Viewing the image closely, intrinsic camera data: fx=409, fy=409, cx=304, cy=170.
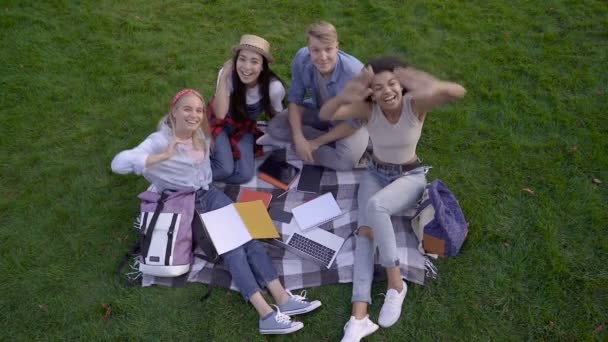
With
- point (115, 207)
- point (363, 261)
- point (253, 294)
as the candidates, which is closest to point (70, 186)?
point (115, 207)

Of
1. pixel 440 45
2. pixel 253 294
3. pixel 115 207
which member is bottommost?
pixel 253 294

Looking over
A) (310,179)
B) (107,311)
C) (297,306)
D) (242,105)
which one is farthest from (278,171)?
(107,311)

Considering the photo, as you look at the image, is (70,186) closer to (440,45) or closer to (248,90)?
(248,90)

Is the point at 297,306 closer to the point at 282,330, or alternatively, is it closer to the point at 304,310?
the point at 304,310

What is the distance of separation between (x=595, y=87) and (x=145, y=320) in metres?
5.78

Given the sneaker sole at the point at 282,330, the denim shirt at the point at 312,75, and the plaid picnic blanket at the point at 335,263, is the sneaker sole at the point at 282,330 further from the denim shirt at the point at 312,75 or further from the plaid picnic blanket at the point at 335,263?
the denim shirt at the point at 312,75

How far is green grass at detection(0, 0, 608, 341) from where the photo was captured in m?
3.46

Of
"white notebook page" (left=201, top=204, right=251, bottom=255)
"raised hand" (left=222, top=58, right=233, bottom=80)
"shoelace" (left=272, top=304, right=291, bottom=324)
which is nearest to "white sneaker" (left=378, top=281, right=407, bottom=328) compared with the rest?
"shoelace" (left=272, top=304, right=291, bottom=324)

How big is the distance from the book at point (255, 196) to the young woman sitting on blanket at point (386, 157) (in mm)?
997

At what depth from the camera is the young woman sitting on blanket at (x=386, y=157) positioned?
3.27m

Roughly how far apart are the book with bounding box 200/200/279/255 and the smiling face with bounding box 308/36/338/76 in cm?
147

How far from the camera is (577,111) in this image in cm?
490

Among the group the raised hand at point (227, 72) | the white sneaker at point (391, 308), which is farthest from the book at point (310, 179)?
the white sneaker at point (391, 308)

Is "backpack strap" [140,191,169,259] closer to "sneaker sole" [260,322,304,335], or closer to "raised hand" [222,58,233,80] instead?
"sneaker sole" [260,322,304,335]
